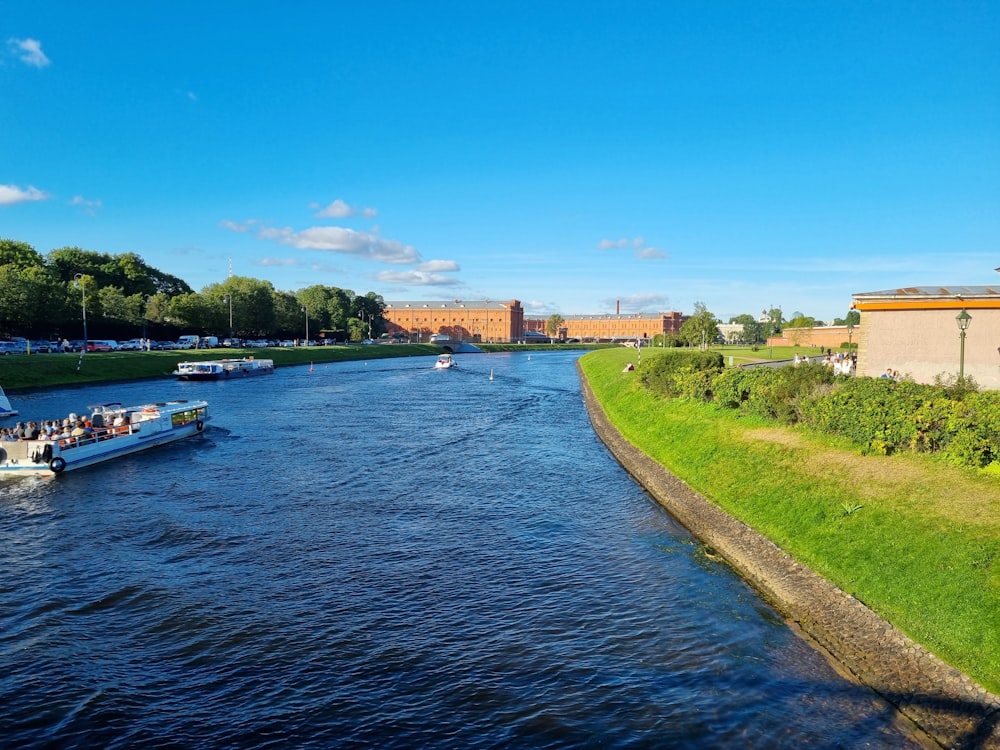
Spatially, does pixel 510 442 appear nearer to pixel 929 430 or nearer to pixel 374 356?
pixel 929 430

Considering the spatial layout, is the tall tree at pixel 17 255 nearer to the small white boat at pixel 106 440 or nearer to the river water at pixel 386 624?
the small white boat at pixel 106 440

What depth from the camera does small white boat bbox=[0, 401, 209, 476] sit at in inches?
1039

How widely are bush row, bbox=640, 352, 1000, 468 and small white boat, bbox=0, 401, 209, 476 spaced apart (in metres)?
27.6

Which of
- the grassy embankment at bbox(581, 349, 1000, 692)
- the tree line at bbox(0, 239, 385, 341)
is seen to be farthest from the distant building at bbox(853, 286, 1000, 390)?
the tree line at bbox(0, 239, 385, 341)

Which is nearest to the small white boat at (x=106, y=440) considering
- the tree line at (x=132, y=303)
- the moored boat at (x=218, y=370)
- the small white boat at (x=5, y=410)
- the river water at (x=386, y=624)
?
the river water at (x=386, y=624)

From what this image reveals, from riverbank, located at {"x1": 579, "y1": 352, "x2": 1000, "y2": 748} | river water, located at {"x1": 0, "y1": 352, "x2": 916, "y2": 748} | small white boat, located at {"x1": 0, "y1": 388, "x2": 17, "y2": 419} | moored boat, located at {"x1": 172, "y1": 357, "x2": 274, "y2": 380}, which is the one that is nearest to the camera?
riverbank, located at {"x1": 579, "y1": 352, "x2": 1000, "y2": 748}

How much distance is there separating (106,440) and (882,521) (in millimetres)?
30087

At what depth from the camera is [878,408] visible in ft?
65.7

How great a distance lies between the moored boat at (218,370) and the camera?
227 ft

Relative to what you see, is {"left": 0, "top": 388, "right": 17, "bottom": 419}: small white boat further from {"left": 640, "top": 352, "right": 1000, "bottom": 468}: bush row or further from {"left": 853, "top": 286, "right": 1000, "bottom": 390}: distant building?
{"left": 853, "top": 286, "right": 1000, "bottom": 390}: distant building

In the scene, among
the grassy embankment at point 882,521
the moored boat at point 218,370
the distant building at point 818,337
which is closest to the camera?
the grassy embankment at point 882,521

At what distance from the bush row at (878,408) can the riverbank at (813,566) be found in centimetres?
86

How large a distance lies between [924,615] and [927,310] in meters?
23.7

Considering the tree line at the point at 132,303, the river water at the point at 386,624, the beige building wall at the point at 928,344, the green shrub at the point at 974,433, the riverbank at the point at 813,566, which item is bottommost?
the river water at the point at 386,624
